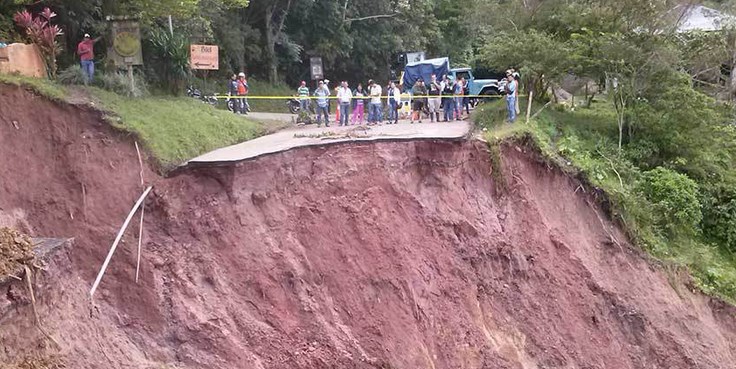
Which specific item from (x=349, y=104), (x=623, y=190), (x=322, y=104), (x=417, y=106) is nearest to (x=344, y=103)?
(x=349, y=104)

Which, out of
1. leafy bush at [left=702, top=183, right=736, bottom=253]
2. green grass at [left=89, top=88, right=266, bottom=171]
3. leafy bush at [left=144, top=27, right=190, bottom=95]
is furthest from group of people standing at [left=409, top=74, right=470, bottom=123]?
leafy bush at [left=702, top=183, right=736, bottom=253]

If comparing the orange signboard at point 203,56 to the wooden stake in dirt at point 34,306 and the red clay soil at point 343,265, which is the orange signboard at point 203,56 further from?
the wooden stake in dirt at point 34,306

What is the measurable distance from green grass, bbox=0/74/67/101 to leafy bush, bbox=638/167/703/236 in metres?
14.7

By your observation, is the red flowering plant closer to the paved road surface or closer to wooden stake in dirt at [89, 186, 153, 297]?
the paved road surface

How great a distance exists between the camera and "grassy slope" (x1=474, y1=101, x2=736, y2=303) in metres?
17.8

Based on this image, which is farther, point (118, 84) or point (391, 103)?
→ point (391, 103)

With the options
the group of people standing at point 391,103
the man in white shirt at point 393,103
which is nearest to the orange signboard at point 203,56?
the group of people standing at point 391,103

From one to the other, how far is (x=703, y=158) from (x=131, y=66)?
52.6 ft

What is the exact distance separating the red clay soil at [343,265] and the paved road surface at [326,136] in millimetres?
273

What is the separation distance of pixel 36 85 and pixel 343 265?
6.90 metres

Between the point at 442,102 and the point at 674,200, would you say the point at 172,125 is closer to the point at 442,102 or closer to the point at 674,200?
the point at 442,102

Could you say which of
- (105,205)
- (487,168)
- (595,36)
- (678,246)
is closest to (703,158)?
(678,246)

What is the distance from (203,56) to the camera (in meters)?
20.4

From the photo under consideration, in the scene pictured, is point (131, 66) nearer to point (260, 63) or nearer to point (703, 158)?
point (703, 158)
